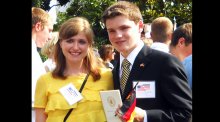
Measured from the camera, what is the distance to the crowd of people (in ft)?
9.83

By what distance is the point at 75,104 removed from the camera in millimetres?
3416

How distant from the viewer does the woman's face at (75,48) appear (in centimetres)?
357

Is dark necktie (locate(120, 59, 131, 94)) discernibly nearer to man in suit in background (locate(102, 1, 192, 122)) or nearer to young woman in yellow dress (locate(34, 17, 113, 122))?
man in suit in background (locate(102, 1, 192, 122))

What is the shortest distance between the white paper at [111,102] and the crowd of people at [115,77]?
0.07 meters

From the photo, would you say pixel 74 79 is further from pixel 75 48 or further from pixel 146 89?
pixel 146 89

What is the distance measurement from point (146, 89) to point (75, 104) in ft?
2.08

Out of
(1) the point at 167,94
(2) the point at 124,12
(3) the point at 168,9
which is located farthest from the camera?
(3) the point at 168,9

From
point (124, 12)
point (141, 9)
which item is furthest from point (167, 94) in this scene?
point (141, 9)

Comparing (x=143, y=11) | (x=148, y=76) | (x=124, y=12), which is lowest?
(x=148, y=76)

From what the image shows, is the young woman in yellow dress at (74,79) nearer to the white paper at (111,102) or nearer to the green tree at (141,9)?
the white paper at (111,102)
